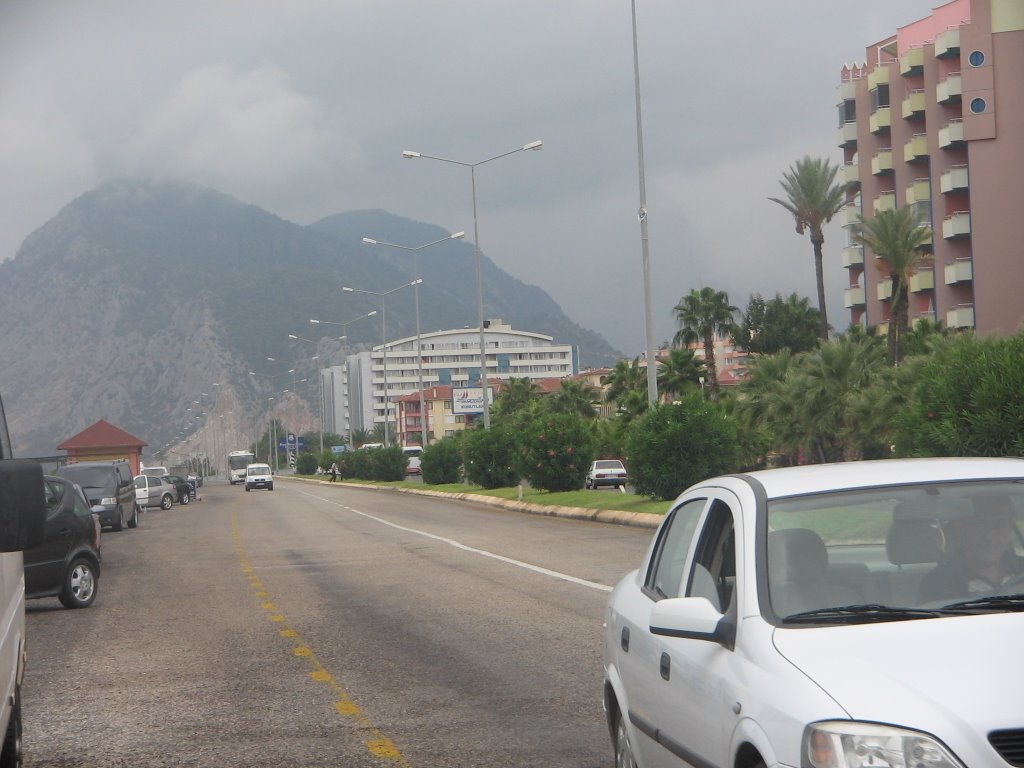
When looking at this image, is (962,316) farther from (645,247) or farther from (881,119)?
(645,247)

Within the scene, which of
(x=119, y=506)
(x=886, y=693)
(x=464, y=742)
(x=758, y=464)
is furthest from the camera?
(x=758, y=464)

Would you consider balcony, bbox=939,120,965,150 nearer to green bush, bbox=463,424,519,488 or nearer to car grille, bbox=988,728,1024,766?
green bush, bbox=463,424,519,488

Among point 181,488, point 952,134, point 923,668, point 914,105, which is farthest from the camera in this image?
point 914,105

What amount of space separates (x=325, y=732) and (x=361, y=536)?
2103 cm

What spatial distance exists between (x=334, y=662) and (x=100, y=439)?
103 m

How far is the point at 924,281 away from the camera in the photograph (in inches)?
3061

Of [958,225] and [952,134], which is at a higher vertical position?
[952,134]

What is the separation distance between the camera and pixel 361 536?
2941 centimetres

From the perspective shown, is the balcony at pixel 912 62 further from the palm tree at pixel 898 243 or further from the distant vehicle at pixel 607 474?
the distant vehicle at pixel 607 474

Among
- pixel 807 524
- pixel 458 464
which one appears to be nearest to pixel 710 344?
pixel 458 464

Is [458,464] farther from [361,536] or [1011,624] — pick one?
[1011,624]

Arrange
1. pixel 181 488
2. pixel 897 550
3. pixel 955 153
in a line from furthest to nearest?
pixel 955 153
pixel 181 488
pixel 897 550

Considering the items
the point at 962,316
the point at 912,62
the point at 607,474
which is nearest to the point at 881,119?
the point at 912,62

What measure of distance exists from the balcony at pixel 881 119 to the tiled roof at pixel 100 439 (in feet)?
192
